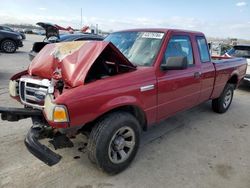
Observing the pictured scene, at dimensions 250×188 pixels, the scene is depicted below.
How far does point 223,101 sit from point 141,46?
2987 mm

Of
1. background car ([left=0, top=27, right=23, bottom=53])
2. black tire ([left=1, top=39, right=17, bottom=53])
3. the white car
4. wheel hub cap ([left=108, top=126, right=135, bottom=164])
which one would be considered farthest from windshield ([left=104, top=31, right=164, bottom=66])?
black tire ([left=1, top=39, right=17, bottom=53])

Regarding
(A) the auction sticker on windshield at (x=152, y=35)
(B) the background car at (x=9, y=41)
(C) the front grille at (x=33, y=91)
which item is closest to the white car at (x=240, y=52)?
(A) the auction sticker on windshield at (x=152, y=35)

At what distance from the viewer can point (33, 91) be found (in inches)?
127

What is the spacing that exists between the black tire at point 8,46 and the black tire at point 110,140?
1390 cm

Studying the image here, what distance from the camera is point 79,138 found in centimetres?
411

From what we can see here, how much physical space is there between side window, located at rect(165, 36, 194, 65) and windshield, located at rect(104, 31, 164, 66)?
7.8 inches

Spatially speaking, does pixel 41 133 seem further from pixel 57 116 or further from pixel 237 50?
pixel 237 50

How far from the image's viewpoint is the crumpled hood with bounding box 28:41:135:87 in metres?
2.89

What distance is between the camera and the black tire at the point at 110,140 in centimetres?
293

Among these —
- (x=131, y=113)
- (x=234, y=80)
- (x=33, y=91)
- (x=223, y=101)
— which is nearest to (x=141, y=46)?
(x=131, y=113)

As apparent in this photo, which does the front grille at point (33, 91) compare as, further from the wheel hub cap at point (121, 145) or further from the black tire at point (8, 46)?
the black tire at point (8, 46)

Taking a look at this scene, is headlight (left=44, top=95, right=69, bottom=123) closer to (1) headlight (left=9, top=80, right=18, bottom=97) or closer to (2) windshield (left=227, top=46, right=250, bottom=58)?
(1) headlight (left=9, top=80, right=18, bottom=97)

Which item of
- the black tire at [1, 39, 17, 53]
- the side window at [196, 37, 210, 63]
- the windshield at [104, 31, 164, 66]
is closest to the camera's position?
the windshield at [104, 31, 164, 66]

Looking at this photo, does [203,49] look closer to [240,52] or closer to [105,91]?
[105,91]
